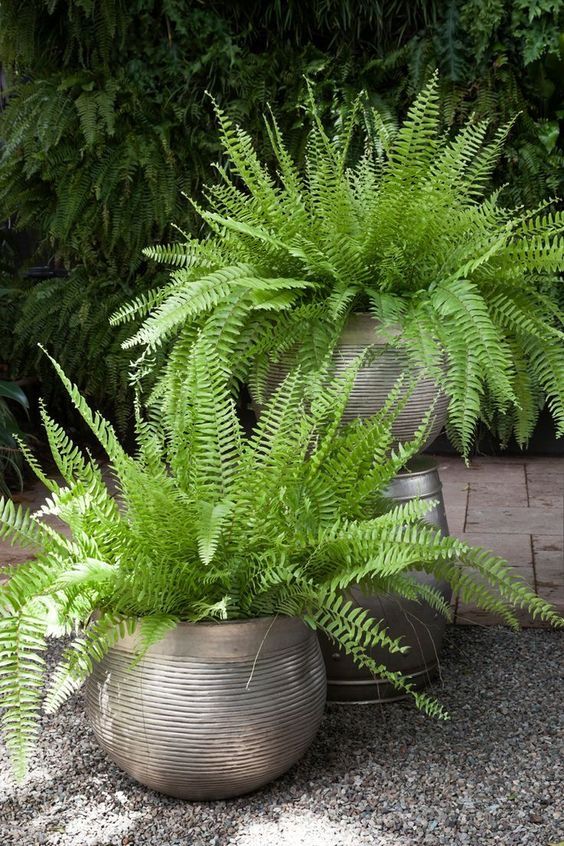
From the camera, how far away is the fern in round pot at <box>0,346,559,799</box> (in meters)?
1.42

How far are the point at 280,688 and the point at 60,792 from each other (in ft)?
1.42

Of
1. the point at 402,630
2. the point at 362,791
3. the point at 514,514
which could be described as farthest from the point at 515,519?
the point at 362,791

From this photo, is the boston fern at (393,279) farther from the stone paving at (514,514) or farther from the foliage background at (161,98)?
the foliage background at (161,98)

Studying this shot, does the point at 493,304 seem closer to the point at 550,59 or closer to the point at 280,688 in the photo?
the point at 280,688

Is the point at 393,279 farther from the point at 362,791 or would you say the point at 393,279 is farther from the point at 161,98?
the point at 161,98

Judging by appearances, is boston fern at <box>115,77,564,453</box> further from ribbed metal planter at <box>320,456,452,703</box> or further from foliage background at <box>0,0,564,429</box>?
foliage background at <box>0,0,564,429</box>

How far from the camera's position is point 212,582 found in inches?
58.7

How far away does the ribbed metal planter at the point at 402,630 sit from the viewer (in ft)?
6.11

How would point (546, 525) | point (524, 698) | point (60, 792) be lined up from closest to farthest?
point (60, 792)
point (524, 698)
point (546, 525)

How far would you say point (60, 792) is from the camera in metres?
1.59

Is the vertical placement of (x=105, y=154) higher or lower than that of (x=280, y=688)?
higher

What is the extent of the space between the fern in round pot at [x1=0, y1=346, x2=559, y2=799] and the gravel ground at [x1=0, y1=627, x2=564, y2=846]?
0.25 ft

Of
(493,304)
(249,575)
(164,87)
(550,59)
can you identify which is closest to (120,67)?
(164,87)

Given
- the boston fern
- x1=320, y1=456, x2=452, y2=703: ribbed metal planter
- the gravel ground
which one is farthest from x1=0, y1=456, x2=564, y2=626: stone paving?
the boston fern
